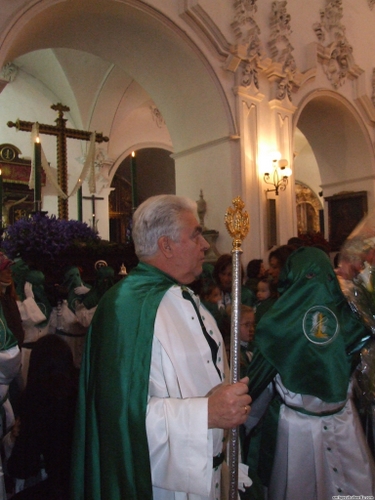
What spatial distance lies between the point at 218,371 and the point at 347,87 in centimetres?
961

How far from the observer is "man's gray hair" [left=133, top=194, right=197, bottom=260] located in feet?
5.60

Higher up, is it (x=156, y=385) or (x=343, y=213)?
(x=343, y=213)

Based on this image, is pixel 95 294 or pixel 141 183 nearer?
pixel 95 294

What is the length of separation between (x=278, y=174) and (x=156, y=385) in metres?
6.64

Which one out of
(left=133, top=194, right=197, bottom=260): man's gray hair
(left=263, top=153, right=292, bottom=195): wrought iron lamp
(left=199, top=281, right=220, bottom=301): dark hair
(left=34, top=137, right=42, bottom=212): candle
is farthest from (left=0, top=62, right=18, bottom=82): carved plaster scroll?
(left=133, top=194, right=197, bottom=260): man's gray hair

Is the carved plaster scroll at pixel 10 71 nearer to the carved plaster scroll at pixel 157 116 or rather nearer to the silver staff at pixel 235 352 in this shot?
the carved plaster scroll at pixel 157 116

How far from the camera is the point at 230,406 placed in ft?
4.50

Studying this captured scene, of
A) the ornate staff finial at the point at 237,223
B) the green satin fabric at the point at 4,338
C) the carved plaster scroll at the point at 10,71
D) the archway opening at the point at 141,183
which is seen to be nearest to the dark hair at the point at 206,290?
the green satin fabric at the point at 4,338

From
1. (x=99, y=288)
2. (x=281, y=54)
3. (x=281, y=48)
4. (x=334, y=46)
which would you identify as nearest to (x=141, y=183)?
(x=334, y=46)

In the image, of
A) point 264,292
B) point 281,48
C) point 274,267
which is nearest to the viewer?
point 274,267

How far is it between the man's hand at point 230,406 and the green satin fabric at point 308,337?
82cm

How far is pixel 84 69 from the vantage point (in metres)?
10.4

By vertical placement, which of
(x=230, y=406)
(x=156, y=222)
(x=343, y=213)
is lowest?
(x=230, y=406)

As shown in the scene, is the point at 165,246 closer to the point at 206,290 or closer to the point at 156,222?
the point at 156,222
